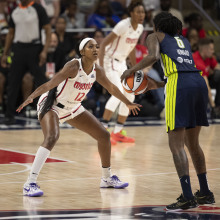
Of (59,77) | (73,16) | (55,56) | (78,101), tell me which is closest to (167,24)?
(59,77)

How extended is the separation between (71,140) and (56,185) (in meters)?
4.09

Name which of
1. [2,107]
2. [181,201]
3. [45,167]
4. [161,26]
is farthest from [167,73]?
[2,107]

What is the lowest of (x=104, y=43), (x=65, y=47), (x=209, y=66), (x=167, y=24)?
(x=209, y=66)

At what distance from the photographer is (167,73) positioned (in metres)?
6.44

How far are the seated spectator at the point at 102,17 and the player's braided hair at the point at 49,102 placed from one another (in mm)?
9147

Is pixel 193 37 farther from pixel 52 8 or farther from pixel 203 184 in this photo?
pixel 203 184

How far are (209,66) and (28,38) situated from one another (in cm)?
424

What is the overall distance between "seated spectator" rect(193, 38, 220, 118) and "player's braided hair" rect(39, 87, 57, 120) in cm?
707

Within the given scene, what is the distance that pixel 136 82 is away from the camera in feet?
22.1

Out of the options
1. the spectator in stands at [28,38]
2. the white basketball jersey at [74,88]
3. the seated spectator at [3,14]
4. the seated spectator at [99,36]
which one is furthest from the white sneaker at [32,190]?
the seated spectator at [3,14]

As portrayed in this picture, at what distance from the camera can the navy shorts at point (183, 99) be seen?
20.7 feet

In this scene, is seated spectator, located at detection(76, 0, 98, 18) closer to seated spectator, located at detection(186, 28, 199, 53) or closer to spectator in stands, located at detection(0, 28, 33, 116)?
seated spectator, located at detection(186, 28, 199, 53)

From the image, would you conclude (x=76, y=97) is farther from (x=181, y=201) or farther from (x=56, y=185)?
(x=181, y=201)

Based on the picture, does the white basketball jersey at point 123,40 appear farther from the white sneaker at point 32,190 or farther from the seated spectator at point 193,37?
the white sneaker at point 32,190
